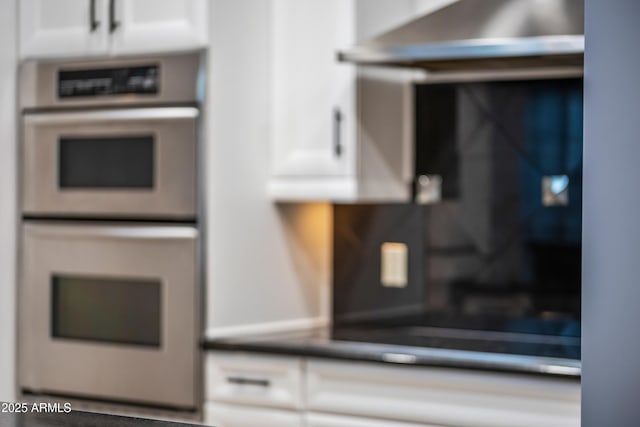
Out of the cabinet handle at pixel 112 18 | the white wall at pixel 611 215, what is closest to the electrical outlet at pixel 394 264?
the cabinet handle at pixel 112 18

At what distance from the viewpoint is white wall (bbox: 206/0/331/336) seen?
285 cm

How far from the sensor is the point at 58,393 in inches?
119

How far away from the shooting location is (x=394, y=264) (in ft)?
10.7

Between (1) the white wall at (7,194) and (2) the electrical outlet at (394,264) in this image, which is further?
(2) the electrical outlet at (394,264)

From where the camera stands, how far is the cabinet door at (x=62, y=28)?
117 inches

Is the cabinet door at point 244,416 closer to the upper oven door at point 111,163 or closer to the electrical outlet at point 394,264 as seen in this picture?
the upper oven door at point 111,163

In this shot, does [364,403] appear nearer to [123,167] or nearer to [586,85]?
[123,167]

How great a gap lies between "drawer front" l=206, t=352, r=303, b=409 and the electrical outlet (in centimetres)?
63

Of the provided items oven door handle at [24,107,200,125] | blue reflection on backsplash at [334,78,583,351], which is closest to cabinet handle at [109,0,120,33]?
oven door handle at [24,107,200,125]

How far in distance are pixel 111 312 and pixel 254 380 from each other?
0.49 m

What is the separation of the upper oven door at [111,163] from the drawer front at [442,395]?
24.2 inches

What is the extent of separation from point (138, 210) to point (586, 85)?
196 cm

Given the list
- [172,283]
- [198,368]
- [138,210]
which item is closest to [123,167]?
[138,210]

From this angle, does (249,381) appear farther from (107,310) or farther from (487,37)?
(487,37)
